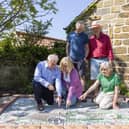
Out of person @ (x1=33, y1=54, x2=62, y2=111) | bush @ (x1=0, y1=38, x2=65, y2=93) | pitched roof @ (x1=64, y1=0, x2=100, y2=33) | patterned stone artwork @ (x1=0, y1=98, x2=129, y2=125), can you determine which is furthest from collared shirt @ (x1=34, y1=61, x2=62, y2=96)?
pitched roof @ (x1=64, y1=0, x2=100, y2=33)

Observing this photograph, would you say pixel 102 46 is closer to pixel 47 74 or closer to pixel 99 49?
pixel 99 49

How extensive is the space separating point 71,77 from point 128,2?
3867 mm

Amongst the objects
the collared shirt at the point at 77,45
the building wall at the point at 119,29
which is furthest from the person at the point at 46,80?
the building wall at the point at 119,29

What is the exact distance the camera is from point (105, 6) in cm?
1159

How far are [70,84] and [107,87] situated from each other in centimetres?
79

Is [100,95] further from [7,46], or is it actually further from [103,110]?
[7,46]

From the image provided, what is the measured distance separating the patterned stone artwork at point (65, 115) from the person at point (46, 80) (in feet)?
0.97

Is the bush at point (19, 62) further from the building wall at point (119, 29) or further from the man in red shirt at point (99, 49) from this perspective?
the man in red shirt at point (99, 49)

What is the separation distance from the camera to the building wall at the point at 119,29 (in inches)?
443

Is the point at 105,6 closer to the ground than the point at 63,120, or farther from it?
farther from it

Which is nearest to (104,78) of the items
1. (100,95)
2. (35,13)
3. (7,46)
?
(100,95)

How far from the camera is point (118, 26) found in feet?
37.2

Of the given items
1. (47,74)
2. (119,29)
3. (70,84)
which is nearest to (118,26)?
(119,29)

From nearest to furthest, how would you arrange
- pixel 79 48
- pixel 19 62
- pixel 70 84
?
pixel 70 84
pixel 79 48
pixel 19 62
